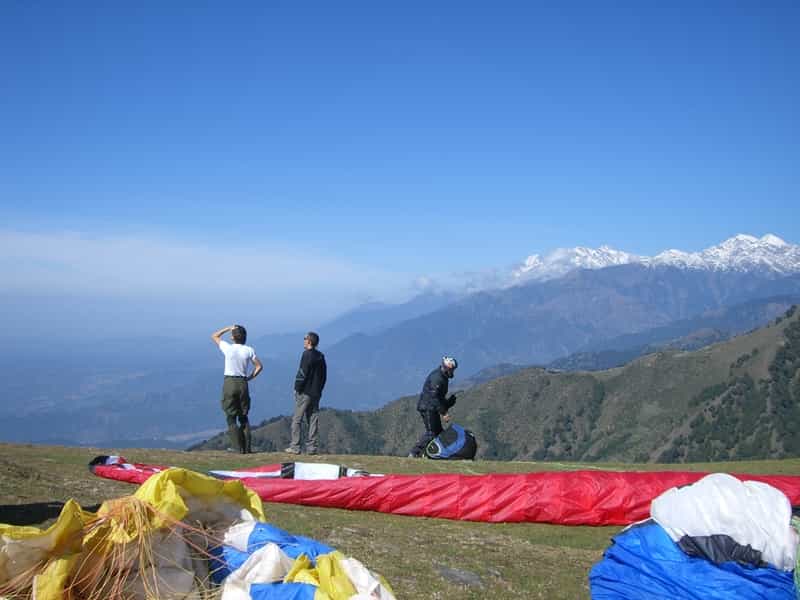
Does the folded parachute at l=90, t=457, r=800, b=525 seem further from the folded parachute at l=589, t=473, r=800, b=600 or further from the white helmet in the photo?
the white helmet

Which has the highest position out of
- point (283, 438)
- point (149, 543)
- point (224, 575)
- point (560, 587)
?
point (149, 543)

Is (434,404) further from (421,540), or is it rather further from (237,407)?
(421,540)

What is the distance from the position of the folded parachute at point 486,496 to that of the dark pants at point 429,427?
6.87 meters

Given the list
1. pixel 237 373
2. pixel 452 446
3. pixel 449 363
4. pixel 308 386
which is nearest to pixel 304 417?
pixel 308 386

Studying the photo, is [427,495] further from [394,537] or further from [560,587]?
[560,587]

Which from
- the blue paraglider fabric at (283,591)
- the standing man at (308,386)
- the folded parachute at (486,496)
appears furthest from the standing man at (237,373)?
the blue paraglider fabric at (283,591)

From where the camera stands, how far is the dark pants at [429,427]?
20.5 meters

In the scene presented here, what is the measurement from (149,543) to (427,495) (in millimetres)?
7321

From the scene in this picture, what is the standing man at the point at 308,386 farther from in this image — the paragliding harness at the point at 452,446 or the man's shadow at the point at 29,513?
the man's shadow at the point at 29,513

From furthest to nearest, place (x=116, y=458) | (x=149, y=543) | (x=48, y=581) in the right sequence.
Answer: (x=116, y=458) → (x=149, y=543) → (x=48, y=581)

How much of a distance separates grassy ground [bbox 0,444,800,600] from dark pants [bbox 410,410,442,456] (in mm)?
6689

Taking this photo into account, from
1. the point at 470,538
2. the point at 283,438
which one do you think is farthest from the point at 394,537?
the point at 283,438

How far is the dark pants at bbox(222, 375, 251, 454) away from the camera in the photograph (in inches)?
717

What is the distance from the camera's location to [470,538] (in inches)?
455
